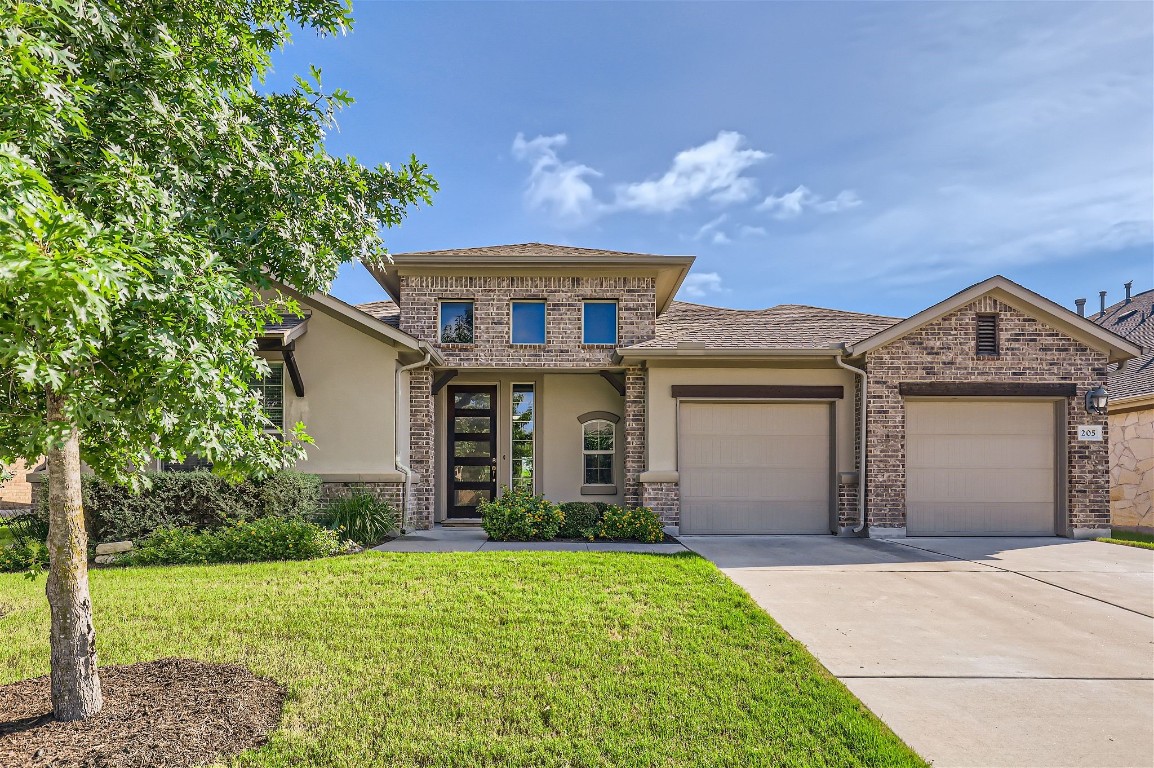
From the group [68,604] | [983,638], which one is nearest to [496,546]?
[68,604]

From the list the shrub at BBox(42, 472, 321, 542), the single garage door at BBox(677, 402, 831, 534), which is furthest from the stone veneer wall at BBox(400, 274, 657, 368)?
the shrub at BBox(42, 472, 321, 542)

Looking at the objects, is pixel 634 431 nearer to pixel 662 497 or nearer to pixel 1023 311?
pixel 662 497

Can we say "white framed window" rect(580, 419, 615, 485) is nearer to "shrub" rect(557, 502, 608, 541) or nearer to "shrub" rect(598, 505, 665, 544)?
"shrub" rect(557, 502, 608, 541)

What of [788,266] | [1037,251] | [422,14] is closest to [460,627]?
[422,14]

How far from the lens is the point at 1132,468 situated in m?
12.0

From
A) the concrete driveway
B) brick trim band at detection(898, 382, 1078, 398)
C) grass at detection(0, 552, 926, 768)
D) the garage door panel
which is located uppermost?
brick trim band at detection(898, 382, 1078, 398)

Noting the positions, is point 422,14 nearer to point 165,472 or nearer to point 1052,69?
point 165,472

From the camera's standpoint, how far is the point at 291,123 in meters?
4.46

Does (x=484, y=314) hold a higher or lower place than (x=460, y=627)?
higher

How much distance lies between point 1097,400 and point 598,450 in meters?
8.99

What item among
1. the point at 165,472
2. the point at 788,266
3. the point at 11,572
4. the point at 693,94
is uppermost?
the point at 693,94

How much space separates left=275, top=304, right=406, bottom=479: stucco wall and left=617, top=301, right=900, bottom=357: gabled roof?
173 inches

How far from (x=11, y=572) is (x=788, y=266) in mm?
17776

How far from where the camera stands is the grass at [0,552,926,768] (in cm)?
325
